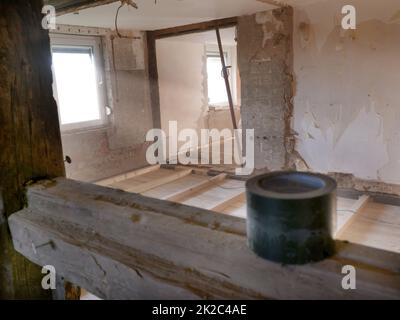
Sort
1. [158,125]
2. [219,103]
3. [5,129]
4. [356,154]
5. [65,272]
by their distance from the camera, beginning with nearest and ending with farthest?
[65,272] < [5,129] < [356,154] < [158,125] < [219,103]

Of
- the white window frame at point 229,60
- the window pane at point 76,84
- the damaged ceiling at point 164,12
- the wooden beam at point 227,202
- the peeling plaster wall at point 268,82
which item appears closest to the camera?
the wooden beam at point 227,202

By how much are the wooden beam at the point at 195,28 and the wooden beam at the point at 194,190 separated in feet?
5.76

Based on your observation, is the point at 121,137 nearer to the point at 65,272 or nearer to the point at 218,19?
the point at 218,19

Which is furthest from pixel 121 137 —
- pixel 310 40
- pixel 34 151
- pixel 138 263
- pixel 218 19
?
pixel 138 263

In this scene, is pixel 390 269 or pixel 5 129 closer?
pixel 390 269

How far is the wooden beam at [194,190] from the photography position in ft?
10.6

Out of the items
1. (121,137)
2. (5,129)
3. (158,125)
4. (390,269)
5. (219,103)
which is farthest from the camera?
(219,103)

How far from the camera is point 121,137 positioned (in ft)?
15.2

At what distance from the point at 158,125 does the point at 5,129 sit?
418 centimetres

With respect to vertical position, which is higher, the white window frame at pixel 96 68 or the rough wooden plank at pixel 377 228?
the white window frame at pixel 96 68

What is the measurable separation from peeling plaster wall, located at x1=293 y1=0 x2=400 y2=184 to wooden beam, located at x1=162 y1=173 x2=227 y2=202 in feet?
3.23

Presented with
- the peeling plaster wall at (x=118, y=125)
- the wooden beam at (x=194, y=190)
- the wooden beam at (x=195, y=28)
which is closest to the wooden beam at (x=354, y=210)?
the wooden beam at (x=194, y=190)

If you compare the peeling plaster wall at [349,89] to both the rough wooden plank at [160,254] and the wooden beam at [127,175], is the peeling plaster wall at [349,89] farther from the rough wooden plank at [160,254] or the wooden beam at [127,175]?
the rough wooden plank at [160,254]

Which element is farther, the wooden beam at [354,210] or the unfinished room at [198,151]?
the wooden beam at [354,210]
